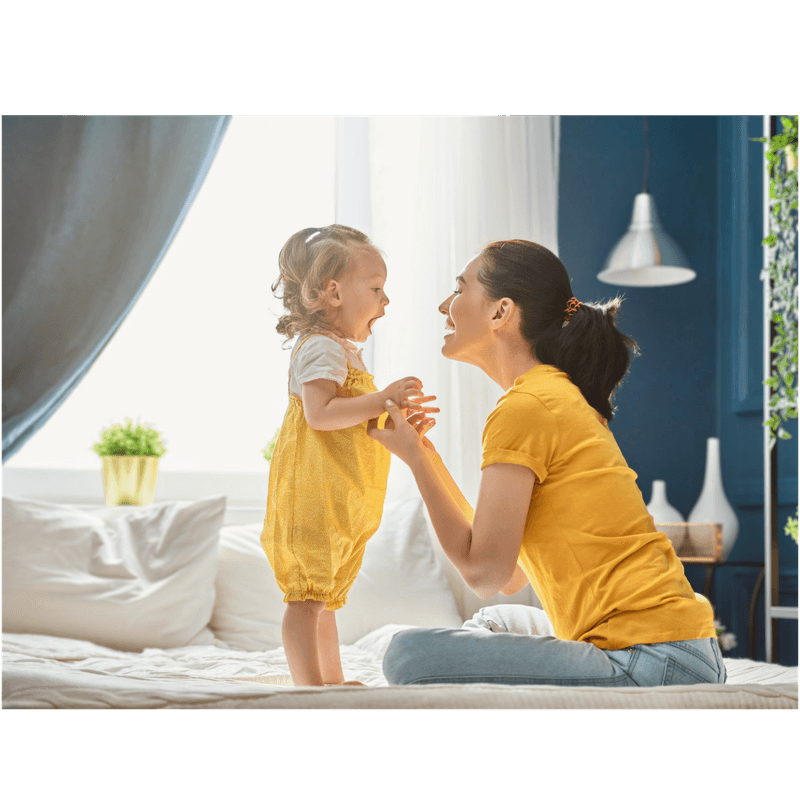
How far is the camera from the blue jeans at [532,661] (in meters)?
0.94

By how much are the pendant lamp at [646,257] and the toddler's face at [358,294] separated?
150cm

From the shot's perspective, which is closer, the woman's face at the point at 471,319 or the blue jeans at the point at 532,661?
the blue jeans at the point at 532,661

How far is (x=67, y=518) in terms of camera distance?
1.89 metres

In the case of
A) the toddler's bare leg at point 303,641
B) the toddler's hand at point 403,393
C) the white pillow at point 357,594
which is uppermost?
the toddler's hand at point 403,393

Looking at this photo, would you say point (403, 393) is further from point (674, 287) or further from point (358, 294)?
point (674, 287)

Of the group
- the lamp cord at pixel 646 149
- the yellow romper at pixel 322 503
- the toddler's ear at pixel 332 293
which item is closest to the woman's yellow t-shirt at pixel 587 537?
the yellow romper at pixel 322 503

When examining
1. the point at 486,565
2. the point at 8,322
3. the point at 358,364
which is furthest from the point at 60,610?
the point at 486,565

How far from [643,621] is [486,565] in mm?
217

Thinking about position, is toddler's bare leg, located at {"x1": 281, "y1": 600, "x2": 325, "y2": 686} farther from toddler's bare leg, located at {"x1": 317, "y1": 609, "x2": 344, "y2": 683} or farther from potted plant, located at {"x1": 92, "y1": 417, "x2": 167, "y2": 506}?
potted plant, located at {"x1": 92, "y1": 417, "x2": 167, "y2": 506}

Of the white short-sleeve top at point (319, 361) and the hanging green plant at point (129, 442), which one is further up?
the white short-sleeve top at point (319, 361)

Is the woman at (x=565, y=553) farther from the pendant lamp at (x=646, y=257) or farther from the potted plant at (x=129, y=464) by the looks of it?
the pendant lamp at (x=646, y=257)

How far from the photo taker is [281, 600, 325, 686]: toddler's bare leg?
3.66 ft

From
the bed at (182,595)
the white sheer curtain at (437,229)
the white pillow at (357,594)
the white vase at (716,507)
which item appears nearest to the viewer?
the bed at (182,595)

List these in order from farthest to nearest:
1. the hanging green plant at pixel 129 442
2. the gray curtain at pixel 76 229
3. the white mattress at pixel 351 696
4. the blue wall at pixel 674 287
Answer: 1. the blue wall at pixel 674 287
2. the hanging green plant at pixel 129 442
3. the gray curtain at pixel 76 229
4. the white mattress at pixel 351 696
